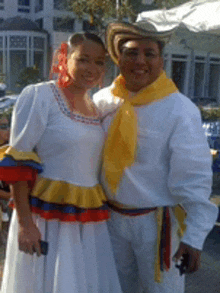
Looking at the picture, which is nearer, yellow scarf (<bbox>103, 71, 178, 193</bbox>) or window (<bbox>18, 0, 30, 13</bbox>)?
yellow scarf (<bbox>103, 71, 178, 193</bbox>)

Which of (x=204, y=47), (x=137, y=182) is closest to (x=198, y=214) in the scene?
(x=137, y=182)

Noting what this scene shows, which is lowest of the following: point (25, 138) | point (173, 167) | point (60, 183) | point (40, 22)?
point (60, 183)

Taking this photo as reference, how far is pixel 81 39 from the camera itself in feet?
6.25

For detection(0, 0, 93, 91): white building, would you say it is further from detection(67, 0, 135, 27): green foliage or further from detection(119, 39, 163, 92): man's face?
detection(119, 39, 163, 92): man's face

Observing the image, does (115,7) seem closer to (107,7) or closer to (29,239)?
(107,7)

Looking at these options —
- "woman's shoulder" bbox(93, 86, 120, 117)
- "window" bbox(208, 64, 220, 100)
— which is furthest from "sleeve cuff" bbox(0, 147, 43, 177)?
"window" bbox(208, 64, 220, 100)

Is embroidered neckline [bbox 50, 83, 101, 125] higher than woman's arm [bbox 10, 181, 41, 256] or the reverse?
higher

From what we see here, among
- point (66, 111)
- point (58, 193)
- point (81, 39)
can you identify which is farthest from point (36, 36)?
point (58, 193)

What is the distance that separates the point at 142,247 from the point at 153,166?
0.42 meters

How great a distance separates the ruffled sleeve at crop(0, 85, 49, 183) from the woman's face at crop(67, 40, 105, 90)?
0.22 m

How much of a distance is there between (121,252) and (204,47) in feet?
15.5

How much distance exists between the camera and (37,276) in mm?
1870

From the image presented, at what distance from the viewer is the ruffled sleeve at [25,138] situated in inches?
69.6

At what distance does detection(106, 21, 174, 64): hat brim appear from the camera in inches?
74.4
